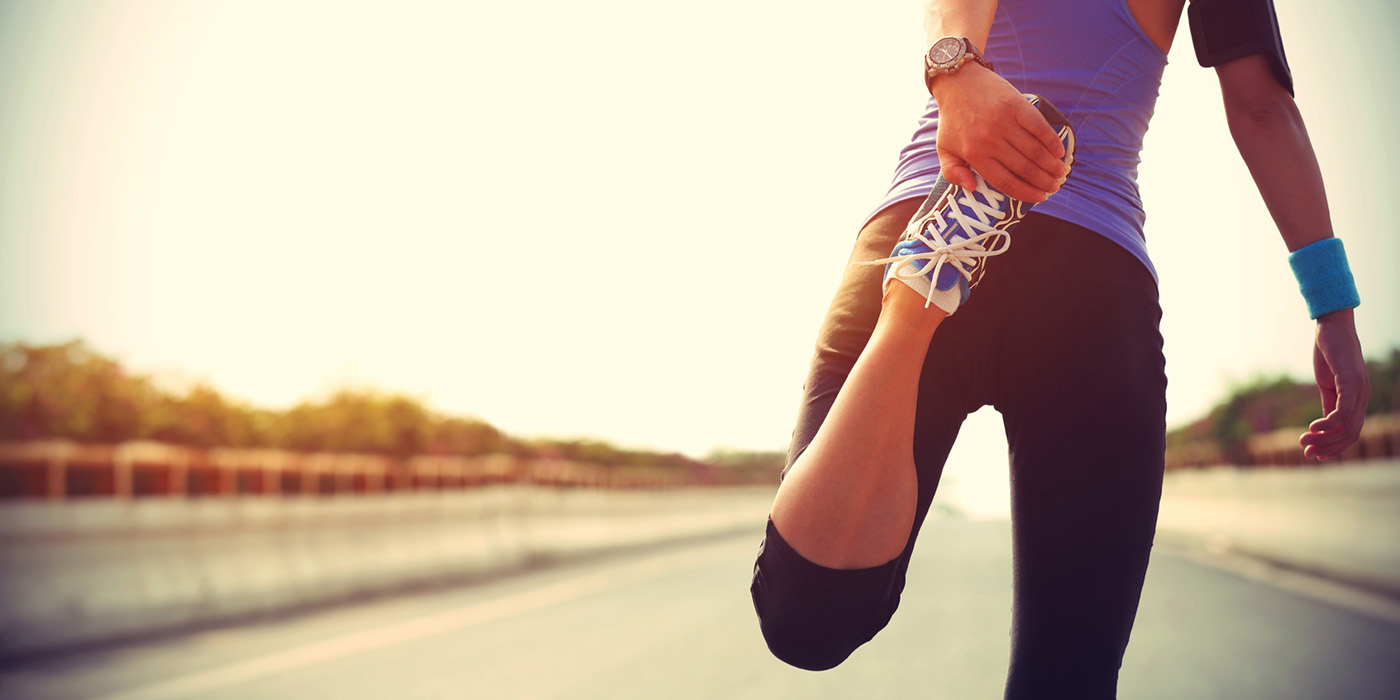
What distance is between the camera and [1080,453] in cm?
188

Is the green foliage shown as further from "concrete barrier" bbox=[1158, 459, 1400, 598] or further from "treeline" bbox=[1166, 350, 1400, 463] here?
"treeline" bbox=[1166, 350, 1400, 463]

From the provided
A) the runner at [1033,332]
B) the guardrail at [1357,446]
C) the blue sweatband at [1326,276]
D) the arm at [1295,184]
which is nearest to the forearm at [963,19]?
the runner at [1033,332]

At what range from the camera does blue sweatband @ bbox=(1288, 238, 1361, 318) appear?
7.03 ft

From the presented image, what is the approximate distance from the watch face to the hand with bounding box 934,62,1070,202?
0.03m

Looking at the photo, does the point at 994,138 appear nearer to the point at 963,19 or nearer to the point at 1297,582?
the point at 963,19

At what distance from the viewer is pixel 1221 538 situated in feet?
55.9

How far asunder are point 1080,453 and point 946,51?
722 mm

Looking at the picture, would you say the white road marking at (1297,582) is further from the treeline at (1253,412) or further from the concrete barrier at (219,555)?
the treeline at (1253,412)

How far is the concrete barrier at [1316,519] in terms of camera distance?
10312mm

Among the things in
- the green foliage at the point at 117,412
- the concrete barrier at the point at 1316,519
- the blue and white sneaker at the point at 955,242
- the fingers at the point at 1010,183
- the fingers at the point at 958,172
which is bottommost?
the concrete barrier at the point at 1316,519

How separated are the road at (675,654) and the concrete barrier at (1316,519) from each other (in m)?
0.90

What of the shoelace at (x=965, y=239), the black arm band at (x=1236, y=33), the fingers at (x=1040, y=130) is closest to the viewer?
the fingers at (x=1040, y=130)

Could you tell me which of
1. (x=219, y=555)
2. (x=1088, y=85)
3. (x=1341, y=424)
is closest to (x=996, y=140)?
(x=1088, y=85)

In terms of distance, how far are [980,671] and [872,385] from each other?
4.72m
